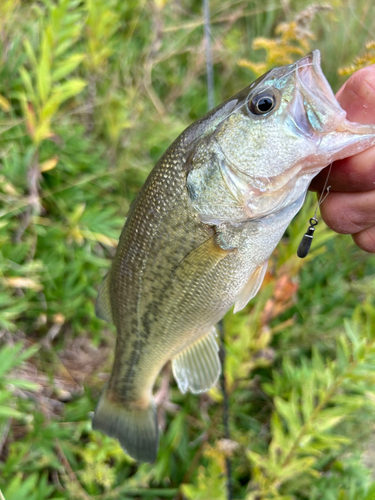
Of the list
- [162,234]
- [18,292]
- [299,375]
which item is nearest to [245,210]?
[162,234]

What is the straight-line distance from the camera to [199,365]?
5.14 feet

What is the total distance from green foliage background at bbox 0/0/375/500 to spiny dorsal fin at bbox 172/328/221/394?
1.40 feet

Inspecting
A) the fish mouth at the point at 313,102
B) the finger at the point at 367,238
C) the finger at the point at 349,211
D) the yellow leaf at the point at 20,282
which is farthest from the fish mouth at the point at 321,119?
the yellow leaf at the point at 20,282

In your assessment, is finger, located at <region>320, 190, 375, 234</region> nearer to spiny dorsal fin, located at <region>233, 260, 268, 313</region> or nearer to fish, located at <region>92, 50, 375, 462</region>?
fish, located at <region>92, 50, 375, 462</region>

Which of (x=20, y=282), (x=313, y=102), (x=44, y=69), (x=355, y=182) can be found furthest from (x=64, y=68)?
(x=355, y=182)

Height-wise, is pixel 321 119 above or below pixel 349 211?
above

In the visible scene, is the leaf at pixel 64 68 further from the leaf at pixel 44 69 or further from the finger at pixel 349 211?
the finger at pixel 349 211

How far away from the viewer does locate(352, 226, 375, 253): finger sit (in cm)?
124

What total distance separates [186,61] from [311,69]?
314 centimetres

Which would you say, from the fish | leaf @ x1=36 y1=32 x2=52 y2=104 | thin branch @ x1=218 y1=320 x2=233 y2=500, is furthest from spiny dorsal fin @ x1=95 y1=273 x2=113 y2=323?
leaf @ x1=36 y1=32 x2=52 y2=104

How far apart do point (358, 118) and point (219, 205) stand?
0.49 metres

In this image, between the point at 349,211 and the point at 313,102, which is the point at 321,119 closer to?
the point at 313,102

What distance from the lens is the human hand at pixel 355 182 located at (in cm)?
105

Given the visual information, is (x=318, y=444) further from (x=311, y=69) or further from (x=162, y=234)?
(x=311, y=69)
